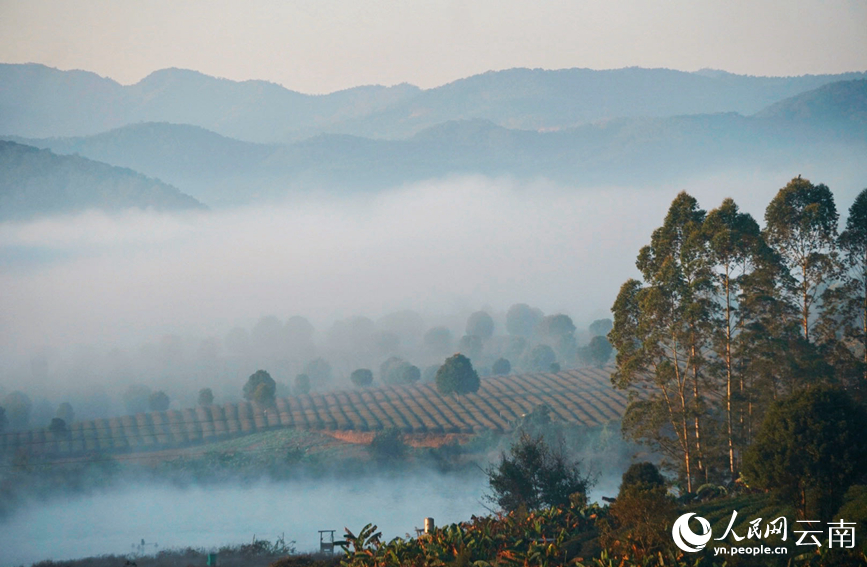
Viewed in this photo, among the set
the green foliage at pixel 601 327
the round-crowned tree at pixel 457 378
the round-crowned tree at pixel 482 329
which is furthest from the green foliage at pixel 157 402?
the green foliage at pixel 601 327

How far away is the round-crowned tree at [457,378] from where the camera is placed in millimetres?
105688

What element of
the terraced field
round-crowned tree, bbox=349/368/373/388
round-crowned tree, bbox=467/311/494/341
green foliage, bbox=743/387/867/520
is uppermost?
round-crowned tree, bbox=467/311/494/341

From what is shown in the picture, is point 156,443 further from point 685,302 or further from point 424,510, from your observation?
point 685,302

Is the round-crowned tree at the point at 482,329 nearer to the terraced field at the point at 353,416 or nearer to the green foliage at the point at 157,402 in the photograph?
the terraced field at the point at 353,416

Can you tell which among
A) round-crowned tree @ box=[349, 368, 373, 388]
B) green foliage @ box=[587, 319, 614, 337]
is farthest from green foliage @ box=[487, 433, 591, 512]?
green foliage @ box=[587, 319, 614, 337]

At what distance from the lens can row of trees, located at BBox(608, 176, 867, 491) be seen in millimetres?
35625

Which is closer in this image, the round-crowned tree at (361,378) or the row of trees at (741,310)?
the row of trees at (741,310)

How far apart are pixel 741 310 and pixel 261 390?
78.8m

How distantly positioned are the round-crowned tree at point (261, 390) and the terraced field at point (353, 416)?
152 cm

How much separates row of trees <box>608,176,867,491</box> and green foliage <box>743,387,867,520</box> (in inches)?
457

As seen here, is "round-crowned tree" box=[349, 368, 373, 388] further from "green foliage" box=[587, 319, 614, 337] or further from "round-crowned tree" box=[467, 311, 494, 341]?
"green foliage" box=[587, 319, 614, 337]

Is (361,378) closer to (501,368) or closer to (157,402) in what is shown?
(501,368)

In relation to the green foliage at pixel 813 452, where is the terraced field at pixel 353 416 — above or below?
above

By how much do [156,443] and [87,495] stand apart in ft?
41.6
